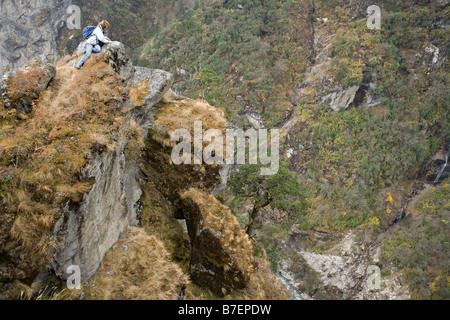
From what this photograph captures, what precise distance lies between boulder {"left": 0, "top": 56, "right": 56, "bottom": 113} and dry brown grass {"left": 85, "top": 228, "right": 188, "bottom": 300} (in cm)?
394

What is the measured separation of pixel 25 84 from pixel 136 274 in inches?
197

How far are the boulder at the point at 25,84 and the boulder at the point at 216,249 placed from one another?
463cm

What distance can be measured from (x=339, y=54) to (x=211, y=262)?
4329 cm

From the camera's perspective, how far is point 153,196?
30.9 feet

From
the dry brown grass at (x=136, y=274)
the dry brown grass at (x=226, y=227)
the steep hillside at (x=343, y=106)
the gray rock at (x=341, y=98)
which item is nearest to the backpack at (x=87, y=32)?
the dry brown grass at (x=226, y=227)

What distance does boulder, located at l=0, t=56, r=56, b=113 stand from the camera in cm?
657

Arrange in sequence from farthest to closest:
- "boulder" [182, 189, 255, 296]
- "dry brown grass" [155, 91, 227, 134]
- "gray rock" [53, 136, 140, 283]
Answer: "dry brown grass" [155, 91, 227, 134] → "boulder" [182, 189, 255, 296] → "gray rock" [53, 136, 140, 283]

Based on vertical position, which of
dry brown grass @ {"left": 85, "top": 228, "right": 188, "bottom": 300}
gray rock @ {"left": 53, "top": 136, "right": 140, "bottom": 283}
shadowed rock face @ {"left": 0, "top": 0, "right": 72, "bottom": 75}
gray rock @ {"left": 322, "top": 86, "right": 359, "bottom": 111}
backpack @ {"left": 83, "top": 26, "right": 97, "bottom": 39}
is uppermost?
shadowed rock face @ {"left": 0, "top": 0, "right": 72, "bottom": 75}

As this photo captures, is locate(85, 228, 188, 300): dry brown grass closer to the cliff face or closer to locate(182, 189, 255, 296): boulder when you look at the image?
locate(182, 189, 255, 296): boulder

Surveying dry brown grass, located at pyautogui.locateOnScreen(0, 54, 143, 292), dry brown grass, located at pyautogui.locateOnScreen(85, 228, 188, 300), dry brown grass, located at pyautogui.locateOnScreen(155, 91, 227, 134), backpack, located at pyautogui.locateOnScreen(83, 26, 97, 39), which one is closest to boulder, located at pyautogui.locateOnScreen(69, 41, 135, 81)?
dry brown grass, located at pyautogui.locateOnScreen(0, 54, 143, 292)

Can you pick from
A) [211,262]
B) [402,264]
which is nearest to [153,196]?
[211,262]

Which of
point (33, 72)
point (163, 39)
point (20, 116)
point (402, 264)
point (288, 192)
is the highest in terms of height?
point (163, 39)

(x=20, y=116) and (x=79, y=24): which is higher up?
(x=79, y=24)
